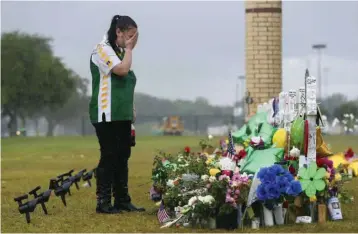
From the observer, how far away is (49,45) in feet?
294

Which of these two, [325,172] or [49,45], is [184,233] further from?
[49,45]

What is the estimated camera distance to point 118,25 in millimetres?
10945

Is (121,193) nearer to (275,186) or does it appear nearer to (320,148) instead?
(320,148)

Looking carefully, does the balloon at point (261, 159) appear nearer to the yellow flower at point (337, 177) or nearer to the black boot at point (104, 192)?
the yellow flower at point (337, 177)

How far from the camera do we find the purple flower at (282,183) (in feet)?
31.0

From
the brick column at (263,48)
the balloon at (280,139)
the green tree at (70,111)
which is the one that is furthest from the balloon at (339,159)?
the green tree at (70,111)

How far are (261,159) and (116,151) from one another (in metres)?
1.50

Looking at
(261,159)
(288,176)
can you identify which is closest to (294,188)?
(288,176)

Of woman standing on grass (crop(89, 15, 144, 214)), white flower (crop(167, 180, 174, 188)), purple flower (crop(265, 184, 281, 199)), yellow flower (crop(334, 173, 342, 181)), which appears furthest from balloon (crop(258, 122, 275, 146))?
purple flower (crop(265, 184, 281, 199))

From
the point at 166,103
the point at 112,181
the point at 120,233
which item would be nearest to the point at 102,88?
the point at 112,181

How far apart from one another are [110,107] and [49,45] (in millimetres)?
79687

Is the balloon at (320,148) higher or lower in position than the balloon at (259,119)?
lower

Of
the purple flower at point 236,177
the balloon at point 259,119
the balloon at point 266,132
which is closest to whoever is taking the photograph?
the purple flower at point 236,177

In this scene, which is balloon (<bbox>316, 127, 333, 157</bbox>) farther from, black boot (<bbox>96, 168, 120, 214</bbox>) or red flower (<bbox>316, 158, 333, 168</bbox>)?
black boot (<bbox>96, 168, 120, 214</bbox>)
